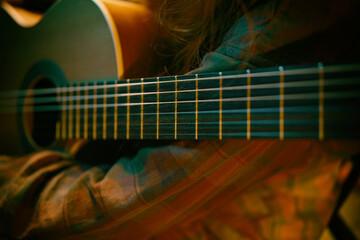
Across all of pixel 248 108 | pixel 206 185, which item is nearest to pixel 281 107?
pixel 248 108

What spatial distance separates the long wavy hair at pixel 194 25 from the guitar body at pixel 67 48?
5cm

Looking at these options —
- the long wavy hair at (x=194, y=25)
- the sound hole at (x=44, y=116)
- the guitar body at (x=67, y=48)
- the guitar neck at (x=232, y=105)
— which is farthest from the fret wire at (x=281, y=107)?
the sound hole at (x=44, y=116)

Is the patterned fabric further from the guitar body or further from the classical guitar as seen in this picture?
the guitar body

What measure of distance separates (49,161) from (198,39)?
18.3 inches

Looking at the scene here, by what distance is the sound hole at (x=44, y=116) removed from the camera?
2.33ft

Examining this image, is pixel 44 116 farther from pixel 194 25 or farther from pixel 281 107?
pixel 281 107

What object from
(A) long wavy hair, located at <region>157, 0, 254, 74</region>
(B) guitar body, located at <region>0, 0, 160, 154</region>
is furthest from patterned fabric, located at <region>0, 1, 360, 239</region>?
(B) guitar body, located at <region>0, 0, 160, 154</region>

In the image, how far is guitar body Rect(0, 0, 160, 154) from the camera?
0.56 metres

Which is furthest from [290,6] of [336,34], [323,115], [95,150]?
[95,150]

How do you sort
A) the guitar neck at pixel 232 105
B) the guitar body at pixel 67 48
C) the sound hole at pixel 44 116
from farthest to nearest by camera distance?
the sound hole at pixel 44 116, the guitar body at pixel 67 48, the guitar neck at pixel 232 105

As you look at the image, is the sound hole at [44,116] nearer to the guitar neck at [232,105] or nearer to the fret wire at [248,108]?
the guitar neck at [232,105]

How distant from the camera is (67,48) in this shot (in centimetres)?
70

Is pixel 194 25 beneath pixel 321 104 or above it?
above

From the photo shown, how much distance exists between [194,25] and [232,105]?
171mm
